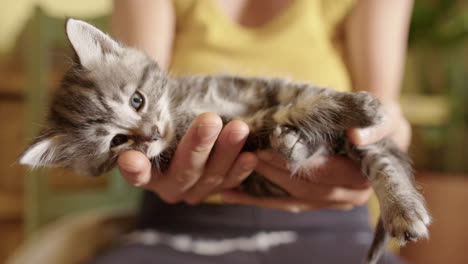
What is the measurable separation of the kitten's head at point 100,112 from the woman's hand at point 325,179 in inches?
9.5

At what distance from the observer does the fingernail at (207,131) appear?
72cm

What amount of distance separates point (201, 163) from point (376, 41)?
69 centimetres

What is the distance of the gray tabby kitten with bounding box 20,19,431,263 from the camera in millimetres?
779

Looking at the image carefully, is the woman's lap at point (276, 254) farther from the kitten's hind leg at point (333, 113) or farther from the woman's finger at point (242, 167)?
the kitten's hind leg at point (333, 113)

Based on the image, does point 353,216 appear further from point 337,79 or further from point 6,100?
point 6,100

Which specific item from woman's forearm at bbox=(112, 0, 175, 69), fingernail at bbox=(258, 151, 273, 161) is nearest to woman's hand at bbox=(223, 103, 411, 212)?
fingernail at bbox=(258, 151, 273, 161)

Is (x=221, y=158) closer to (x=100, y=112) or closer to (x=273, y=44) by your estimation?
(x=100, y=112)

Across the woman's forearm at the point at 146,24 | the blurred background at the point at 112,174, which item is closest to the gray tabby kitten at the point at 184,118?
the woman's forearm at the point at 146,24

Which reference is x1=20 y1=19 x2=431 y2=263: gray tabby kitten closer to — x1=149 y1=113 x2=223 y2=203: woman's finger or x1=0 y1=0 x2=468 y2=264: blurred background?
x1=149 y1=113 x2=223 y2=203: woman's finger

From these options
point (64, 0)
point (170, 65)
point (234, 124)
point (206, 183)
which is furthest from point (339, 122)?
point (64, 0)

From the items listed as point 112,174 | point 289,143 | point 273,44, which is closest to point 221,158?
point 289,143

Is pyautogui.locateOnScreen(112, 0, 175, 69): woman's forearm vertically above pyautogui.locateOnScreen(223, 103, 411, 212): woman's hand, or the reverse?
pyautogui.locateOnScreen(112, 0, 175, 69): woman's forearm

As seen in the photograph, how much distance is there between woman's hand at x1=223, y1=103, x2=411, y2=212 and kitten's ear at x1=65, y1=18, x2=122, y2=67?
44 cm

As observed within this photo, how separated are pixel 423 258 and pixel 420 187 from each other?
168cm
